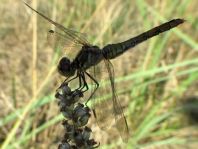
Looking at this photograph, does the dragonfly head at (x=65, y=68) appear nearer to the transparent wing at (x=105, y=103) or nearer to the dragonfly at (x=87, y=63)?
the dragonfly at (x=87, y=63)

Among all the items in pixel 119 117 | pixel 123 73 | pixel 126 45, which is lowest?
pixel 119 117

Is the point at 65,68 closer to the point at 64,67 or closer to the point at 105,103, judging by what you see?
the point at 64,67

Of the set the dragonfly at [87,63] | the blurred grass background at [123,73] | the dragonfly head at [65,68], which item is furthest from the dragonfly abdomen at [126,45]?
the blurred grass background at [123,73]

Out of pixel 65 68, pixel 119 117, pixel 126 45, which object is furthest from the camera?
pixel 126 45

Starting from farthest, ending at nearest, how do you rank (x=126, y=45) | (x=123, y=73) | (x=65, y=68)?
(x=123, y=73) → (x=126, y=45) → (x=65, y=68)

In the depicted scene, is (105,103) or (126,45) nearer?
(105,103)

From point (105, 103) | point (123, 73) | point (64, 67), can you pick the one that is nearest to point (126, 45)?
point (105, 103)

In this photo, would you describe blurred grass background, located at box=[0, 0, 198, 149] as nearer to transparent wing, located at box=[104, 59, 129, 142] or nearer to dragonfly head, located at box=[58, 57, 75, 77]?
transparent wing, located at box=[104, 59, 129, 142]

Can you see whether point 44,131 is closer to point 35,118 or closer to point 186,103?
point 35,118
